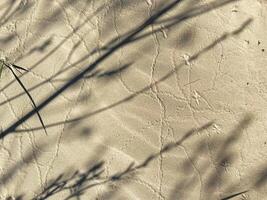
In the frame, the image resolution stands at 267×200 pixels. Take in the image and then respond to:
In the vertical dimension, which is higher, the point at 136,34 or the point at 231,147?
the point at 136,34

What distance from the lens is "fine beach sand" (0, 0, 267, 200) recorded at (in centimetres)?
400

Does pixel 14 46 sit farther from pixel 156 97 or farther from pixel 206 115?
pixel 206 115

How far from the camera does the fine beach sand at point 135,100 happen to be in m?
4.00

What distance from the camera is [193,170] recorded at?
159 inches

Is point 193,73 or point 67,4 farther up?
point 67,4

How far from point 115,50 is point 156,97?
1.86 ft

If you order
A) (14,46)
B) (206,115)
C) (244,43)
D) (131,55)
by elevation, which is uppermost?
(14,46)

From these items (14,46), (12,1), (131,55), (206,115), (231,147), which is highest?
(12,1)

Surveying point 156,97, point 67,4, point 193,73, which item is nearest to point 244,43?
point 193,73

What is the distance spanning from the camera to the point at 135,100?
4082 mm

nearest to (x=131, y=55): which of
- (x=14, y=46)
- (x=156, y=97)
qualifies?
(x=156, y=97)

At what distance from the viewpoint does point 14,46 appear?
4.23 m

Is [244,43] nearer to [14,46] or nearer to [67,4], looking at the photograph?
[67,4]

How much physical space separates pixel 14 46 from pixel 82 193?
1499mm
